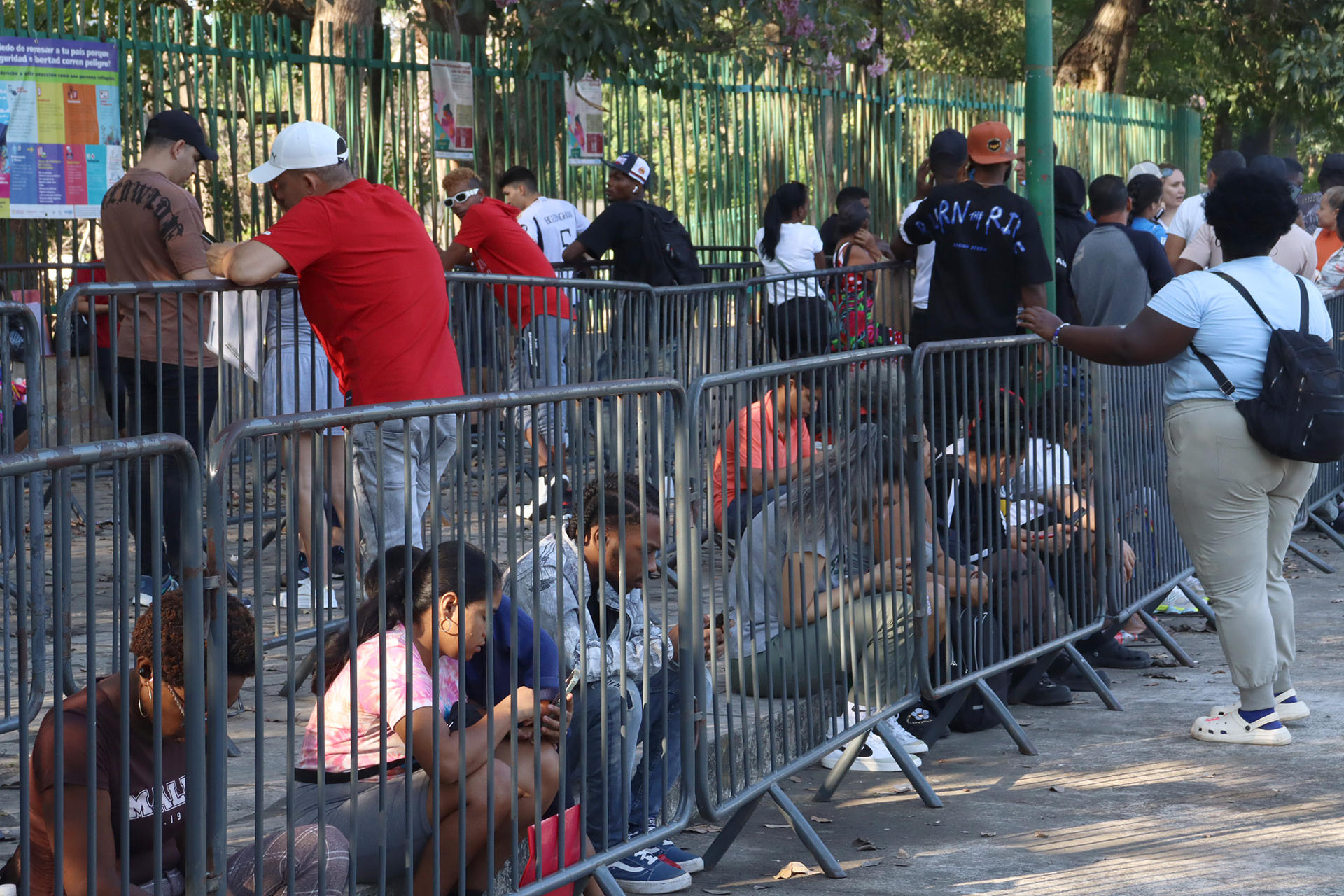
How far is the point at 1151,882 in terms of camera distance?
181 inches

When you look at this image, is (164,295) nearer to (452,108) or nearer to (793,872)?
(793,872)

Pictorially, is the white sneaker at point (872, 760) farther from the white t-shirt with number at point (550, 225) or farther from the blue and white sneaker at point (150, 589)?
the white t-shirt with number at point (550, 225)

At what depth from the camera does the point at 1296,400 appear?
18.7ft

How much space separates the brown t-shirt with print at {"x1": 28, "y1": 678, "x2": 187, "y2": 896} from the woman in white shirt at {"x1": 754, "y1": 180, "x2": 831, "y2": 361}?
6551 millimetres

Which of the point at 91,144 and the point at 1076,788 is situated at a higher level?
the point at 91,144

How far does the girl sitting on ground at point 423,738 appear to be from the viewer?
3.49 metres

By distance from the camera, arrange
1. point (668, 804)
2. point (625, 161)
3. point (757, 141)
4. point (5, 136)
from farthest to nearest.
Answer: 1. point (757, 141)
2. point (625, 161)
3. point (5, 136)
4. point (668, 804)

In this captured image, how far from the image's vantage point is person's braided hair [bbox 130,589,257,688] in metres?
3.13

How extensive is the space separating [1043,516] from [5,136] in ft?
19.1

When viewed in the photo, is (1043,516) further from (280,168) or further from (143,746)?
(143,746)

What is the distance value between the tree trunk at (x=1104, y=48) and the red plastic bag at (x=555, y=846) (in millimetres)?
22246

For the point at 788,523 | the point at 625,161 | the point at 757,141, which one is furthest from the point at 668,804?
the point at 757,141

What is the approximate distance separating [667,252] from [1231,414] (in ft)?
17.6

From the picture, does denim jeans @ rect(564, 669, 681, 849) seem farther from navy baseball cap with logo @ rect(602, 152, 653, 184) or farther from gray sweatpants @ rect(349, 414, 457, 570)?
navy baseball cap with logo @ rect(602, 152, 653, 184)
